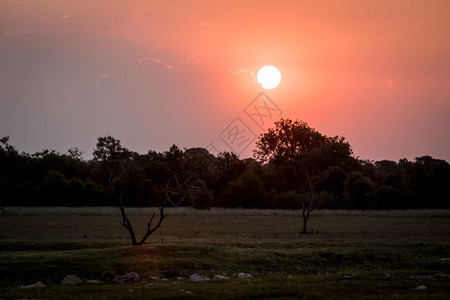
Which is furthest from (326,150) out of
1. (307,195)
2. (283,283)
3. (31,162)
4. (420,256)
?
(283,283)

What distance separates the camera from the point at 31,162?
121 m

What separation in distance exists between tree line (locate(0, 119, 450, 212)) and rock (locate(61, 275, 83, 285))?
2602 inches

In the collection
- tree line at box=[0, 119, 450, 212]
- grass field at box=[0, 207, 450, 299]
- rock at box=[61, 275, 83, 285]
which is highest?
tree line at box=[0, 119, 450, 212]

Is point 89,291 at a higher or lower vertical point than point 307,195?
lower

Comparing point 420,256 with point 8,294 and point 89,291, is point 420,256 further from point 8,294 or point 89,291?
point 8,294

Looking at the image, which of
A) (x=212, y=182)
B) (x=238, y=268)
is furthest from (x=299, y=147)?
(x=238, y=268)

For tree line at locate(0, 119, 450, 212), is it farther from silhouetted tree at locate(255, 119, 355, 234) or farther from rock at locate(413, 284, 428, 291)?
rock at locate(413, 284, 428, 291)

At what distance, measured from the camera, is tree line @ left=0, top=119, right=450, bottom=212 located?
10612 centimetres

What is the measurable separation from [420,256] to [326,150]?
109m

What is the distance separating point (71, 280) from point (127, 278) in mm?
2420

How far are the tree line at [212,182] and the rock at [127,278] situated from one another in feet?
214

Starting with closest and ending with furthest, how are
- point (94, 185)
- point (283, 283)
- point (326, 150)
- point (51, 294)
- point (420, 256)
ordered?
point (51, 294), point (283, 283), point (420, 256), point (94, 185), point (326, 150)

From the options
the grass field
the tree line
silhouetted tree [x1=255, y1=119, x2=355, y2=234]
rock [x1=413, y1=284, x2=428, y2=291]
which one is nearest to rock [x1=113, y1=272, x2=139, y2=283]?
the grass field

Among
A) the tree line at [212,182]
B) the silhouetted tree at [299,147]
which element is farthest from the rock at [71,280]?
the silhouetted tree at [299,147]
